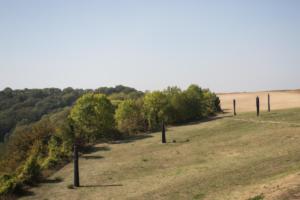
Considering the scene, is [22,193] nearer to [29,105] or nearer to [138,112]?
[138,112]

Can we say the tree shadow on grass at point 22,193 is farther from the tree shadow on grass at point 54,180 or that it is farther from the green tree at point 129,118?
the green tree at point 129,118

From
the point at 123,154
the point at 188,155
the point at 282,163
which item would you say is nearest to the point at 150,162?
the point at 188,155

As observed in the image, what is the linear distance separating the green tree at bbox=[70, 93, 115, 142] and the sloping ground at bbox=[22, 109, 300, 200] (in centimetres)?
542

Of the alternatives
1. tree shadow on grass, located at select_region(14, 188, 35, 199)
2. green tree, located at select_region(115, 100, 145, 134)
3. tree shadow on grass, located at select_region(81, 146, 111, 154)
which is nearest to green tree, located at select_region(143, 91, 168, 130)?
green tree, located at select_region(115, 100, 145, 134)

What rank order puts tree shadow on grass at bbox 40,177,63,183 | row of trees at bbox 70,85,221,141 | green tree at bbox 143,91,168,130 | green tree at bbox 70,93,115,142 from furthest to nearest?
green tree at bbox 143,91,168,130, row of trees at bbox 70,85,221,141, green tree at bbox 70,93,115,142, tree shadow on grass at bbox 40,177,63,183

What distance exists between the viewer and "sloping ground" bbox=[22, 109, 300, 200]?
24391 mm

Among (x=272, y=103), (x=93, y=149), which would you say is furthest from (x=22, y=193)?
(x=272, y=103)

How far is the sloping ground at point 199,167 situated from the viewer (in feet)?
80.0

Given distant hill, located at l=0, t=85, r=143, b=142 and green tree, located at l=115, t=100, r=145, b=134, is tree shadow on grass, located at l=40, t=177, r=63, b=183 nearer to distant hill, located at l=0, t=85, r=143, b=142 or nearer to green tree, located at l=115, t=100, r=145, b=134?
green tree, located at l=115, t=100, r=145, b=134

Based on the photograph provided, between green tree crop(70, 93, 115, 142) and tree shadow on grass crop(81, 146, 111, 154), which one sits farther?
green tree crop(70, 93, 115, 142)

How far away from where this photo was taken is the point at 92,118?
2293 inches

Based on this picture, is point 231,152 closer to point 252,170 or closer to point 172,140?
point 252,170

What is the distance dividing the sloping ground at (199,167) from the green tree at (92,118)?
5.42 metres

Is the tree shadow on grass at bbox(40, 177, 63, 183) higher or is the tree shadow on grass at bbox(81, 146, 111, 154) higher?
the tree shadow on grass at bbox(81, 146, 111, 154)
